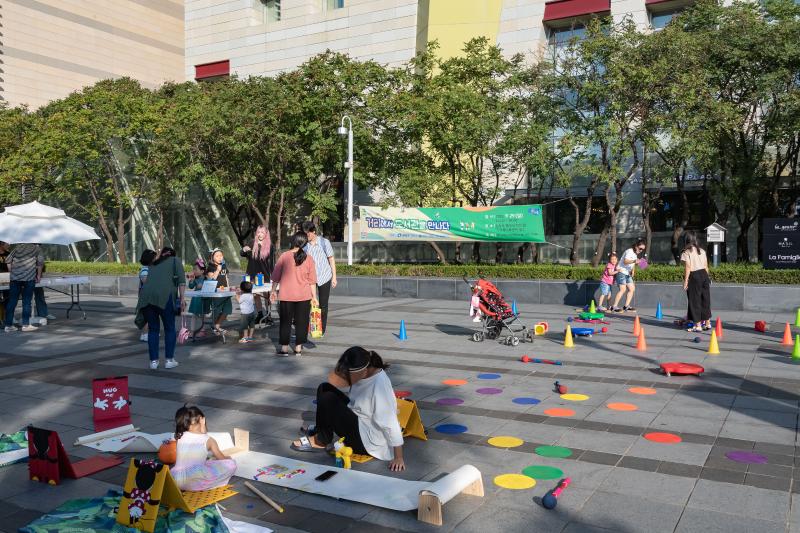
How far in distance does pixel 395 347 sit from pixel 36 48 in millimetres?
45045

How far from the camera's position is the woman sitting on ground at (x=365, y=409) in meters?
5.20

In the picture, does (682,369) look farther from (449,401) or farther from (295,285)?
(295,285)

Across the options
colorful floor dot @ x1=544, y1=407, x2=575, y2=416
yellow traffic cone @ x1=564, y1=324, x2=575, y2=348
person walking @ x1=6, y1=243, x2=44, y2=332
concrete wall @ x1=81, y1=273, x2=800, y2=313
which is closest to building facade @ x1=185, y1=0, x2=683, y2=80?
concrete wall @ x1=81, y1=273, x2=800, y2=313

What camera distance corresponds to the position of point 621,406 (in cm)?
699

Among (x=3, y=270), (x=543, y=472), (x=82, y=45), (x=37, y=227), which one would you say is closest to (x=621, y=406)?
(x=543, y=472)

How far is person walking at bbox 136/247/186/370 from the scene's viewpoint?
895 centimetres

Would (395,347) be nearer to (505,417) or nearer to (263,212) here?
(505,417)

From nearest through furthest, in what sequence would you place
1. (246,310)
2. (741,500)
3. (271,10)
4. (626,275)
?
(741,500) → (246,310) → (626,275) → (271,10)

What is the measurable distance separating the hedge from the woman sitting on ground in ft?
44.0

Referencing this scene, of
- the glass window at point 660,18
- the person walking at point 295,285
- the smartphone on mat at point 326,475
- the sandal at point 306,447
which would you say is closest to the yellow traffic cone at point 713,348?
the person walking at point 295,285

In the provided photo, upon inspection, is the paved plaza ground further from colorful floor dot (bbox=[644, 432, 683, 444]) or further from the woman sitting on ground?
the woman sitting on ground

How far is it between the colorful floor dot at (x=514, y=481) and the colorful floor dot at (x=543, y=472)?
75 millimetres

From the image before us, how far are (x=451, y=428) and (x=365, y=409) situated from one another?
4.18 ft

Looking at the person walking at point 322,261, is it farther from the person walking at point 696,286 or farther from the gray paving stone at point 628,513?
the gray paving stone at point 628,513
